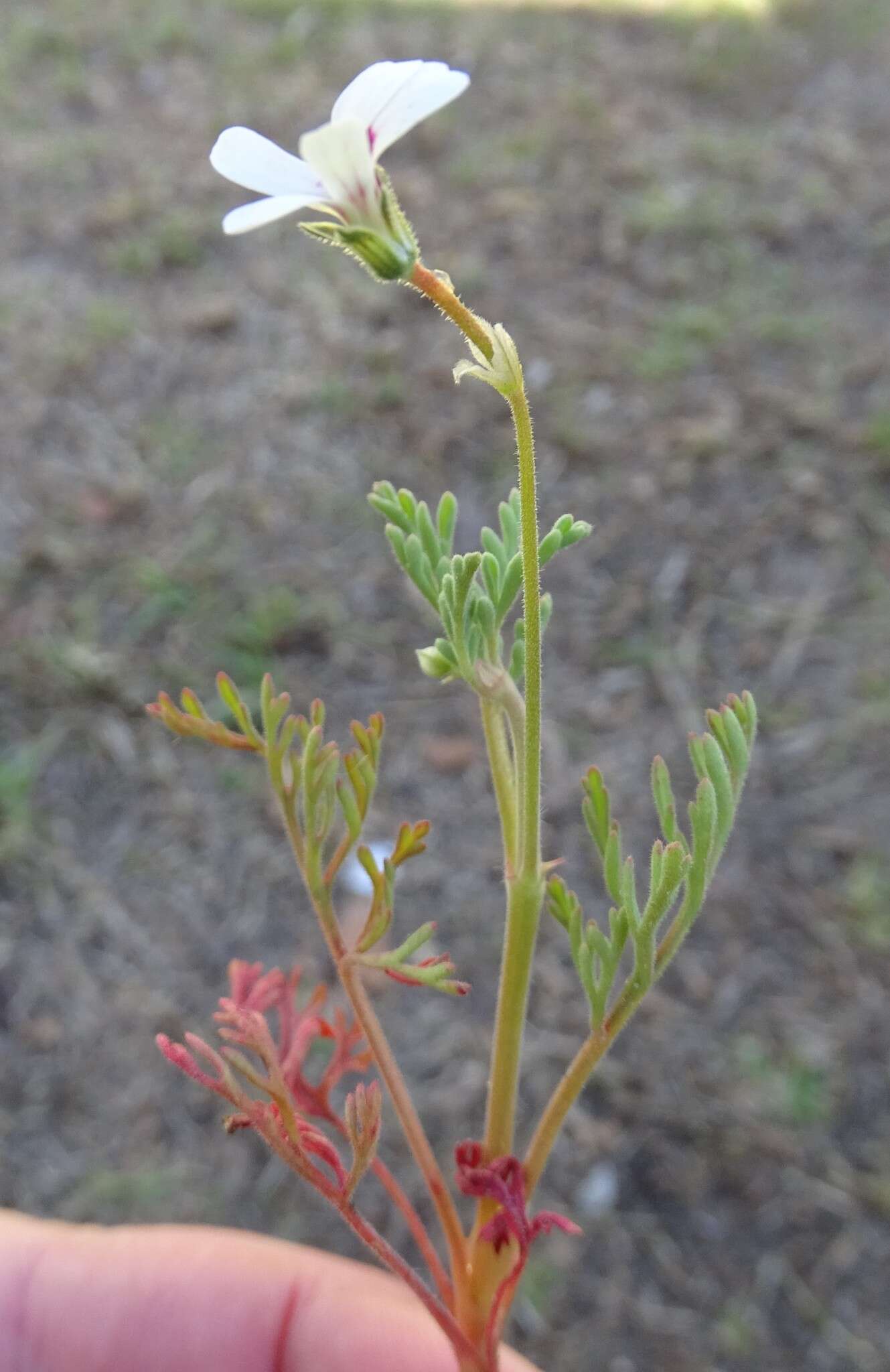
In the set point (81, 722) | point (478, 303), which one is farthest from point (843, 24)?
point (81, 722)

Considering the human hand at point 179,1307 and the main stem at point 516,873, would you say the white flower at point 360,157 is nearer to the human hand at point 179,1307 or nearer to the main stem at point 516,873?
the main stem at point 516,873

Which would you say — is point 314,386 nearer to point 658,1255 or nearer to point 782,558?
point 782,558

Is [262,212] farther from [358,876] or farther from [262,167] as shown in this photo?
[358,876]

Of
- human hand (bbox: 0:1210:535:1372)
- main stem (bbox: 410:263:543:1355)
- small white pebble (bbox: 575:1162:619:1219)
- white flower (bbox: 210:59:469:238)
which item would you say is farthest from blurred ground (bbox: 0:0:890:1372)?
white flower (bbox: 210:59:469:238)

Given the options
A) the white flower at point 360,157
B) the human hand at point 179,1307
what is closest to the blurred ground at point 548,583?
the human hand at point 179,1307

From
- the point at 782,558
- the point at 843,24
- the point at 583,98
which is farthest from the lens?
the point at 843,24

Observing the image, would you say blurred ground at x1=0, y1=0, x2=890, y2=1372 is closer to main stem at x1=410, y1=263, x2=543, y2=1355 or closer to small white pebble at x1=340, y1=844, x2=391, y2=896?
small white pebble at x1=340, y1=844, x2=391, y2=896
